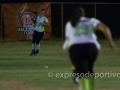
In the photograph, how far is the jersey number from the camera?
34.7 feet

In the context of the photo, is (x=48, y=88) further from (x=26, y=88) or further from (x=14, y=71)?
(x=14, y=71)

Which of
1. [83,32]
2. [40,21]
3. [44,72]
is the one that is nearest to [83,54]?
[83,32]

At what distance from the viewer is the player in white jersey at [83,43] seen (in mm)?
10492

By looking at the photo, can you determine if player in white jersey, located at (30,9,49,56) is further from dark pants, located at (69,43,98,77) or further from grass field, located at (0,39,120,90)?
dark pants, located at (69,43,98,77)

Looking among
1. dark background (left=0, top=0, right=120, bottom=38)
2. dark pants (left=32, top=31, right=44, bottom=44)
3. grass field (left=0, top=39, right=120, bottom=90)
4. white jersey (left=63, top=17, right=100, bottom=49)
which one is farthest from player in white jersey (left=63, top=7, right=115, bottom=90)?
dark background (left=0, top=0, right=120, bottom=38)

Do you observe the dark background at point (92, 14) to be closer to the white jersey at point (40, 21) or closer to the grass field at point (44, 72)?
the grass field at point (44, 72)

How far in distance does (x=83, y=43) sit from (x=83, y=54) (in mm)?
214

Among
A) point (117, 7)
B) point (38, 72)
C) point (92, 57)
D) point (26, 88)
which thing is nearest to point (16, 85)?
point (26, 88)

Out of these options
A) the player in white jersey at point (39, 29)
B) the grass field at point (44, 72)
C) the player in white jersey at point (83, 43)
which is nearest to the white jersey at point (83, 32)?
the player in white jersey at point (83, 43)

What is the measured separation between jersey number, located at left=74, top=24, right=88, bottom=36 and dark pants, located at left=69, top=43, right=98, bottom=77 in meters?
0.25

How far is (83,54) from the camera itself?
10484 millimetres

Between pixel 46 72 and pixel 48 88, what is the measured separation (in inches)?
152

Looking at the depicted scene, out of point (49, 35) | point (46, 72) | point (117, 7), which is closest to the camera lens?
point (46, 72)

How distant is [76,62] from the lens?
1056 centimetres
